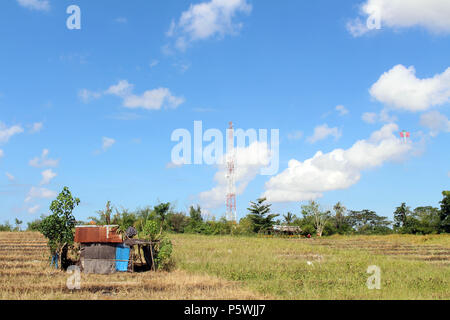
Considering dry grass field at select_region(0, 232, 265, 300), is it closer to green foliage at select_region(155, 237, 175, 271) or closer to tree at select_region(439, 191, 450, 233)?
green foliage at select_region(155, 237, 175, 271)

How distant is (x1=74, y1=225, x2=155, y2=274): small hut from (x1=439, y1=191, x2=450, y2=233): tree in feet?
134

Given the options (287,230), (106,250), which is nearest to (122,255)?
(106,250)

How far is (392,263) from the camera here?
67.2ft

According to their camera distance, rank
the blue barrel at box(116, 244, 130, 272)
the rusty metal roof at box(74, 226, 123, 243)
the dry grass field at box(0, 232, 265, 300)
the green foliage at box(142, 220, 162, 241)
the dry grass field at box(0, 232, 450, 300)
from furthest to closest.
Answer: the green foliage at box(142, 220, 162, 241)
the blue barrel at box(116, 244, 130, 272)
the rusty metal roof at box(74, 226, 123, 243)
the dry grass field at box(0, 232, 450, 300)
the dry grass field at box(0, 232, 265, 300)

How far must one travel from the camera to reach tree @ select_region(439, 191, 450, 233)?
45906mm

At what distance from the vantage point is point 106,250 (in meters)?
16.9

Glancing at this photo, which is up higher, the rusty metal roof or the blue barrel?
the rusty metal roof

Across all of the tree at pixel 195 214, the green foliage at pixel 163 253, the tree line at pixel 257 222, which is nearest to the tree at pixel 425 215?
the tree line at pixel 257 222

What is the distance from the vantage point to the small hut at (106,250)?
16.7 m

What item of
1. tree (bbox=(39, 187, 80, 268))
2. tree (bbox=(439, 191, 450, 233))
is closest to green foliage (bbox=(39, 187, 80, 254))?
tree (bbox=(39, 187, 80, 268))

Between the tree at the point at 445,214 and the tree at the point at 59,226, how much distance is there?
142ft

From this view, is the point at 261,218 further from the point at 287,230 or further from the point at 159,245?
the point at 159,245
